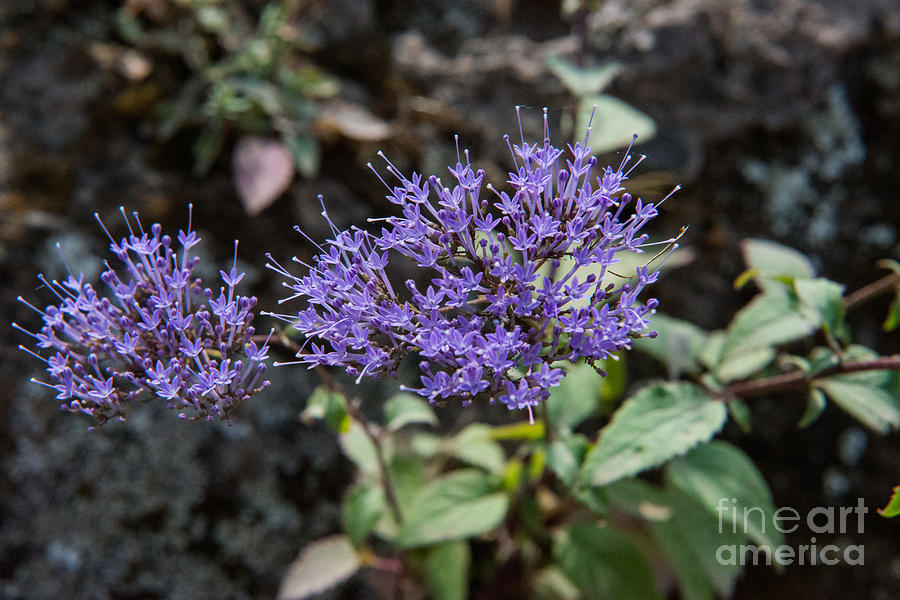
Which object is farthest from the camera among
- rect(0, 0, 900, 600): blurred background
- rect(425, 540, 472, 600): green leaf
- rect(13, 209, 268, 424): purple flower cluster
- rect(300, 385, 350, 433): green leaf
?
rect(0, 0, 900, 600): blurred background

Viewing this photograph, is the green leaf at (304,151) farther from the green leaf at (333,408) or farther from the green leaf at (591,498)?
the green leaf at (591,498)

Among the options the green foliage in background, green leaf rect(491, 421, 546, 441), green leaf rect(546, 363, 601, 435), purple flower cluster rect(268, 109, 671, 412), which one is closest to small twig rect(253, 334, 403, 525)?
purple flower cluster rect(268, 109, 671, 412)

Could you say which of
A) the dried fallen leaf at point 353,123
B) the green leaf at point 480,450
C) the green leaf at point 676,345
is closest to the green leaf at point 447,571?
the green leaf at point 480,450

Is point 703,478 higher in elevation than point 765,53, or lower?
lower

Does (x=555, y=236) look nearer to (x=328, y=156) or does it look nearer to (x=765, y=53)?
(x=328, y=156)

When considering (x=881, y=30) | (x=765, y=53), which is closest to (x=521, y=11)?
(x=765, y=53)

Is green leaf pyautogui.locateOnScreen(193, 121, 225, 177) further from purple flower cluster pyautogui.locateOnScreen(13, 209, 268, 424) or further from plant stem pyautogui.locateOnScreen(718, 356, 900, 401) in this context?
plant stem pyautogui.locateOnScreen(718, 356, 900, 401)
